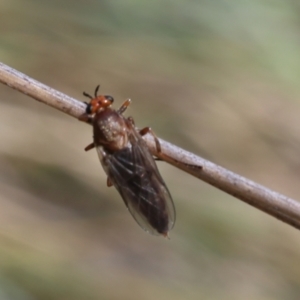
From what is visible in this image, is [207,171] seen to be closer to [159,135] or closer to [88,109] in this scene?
[88,109]

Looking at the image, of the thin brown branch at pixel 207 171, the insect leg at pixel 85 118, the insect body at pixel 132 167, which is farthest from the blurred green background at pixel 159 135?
the thin brown branch at pixel 207 171

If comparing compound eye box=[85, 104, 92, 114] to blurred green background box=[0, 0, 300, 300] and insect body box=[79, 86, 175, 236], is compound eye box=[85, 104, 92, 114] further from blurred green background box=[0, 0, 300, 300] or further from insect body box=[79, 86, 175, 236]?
blurred green background box=[0, 0, 300, 300]

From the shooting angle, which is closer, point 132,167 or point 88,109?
point 88,109

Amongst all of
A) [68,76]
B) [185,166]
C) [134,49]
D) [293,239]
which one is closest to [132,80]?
[134,49]

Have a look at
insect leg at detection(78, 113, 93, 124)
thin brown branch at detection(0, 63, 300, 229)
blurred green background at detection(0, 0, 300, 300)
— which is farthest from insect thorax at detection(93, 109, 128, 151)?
blurred green background at detection(0, 0, 300, 300)

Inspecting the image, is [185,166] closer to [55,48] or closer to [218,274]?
[218,274]

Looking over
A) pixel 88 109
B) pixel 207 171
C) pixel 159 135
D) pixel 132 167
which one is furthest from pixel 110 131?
pixel 159 135
